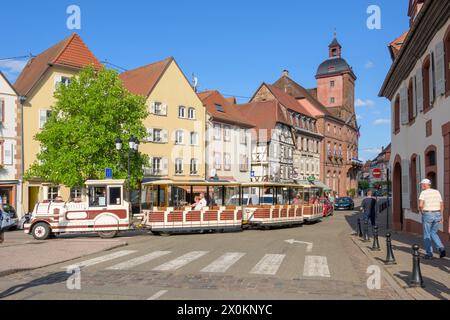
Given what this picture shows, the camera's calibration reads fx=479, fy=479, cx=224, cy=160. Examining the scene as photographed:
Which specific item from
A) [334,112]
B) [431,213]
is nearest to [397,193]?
[431,213]

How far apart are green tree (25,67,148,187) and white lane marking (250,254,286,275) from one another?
1775 centimetres

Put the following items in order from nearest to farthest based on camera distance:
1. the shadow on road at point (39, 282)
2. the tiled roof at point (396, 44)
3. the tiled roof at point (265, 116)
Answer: the shadow on road at point (39, 282) → the tiled roof at point (396, 44) → the tiled roof at point (265, 116)

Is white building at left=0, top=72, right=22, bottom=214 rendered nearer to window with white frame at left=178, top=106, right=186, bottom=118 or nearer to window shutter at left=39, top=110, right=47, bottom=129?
window shutter at left=39, top=110, right=47, bottom=129

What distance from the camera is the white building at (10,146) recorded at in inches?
1286

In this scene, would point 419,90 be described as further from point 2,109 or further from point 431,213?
point 2,109

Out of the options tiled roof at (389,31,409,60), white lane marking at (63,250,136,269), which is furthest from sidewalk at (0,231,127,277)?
tiled roof at (389,31,409,60)

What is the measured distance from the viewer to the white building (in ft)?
107

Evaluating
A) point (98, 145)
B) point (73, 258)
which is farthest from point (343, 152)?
point (73, 258)

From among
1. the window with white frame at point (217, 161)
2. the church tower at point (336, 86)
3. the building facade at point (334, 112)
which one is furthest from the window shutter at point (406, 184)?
the church tower at point (336, 86)

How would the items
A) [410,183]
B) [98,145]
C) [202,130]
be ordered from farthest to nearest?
[202,130] → [98,145] → [410,183]

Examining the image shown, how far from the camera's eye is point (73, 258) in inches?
488

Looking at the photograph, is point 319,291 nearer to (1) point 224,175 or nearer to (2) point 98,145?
(2) point 98,145

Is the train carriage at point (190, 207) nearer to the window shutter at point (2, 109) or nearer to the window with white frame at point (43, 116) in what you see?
the window shutter at point (2, 109)
